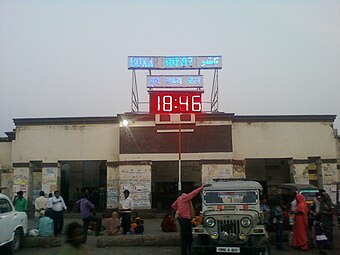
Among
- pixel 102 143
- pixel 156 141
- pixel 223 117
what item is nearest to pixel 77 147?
pixel 102 143

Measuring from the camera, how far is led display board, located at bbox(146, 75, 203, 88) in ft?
85.7

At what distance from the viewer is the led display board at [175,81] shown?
26.1m

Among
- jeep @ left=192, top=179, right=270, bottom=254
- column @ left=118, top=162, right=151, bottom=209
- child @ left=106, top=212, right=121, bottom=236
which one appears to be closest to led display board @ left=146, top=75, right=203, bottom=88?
column @ left=118, top=162, right=151, bottom=209

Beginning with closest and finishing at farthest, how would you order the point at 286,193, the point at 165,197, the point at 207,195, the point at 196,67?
1. the point at 207,195
2. the point at 286,193
3. the point at 196,67
4. the point at 165,197

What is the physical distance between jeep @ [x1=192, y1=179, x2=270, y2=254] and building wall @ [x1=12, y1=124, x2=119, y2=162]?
13381 millimetres

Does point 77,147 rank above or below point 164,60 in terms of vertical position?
below

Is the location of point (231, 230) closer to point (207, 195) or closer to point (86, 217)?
point (207, 195)

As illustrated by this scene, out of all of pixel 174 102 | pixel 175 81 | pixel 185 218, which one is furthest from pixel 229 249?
pixel 175 81

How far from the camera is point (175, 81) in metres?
26.3

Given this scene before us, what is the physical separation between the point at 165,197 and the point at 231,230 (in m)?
18.2

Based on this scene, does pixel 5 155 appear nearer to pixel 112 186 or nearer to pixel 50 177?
pixel 50 177

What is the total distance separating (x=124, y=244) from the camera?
12586 mm

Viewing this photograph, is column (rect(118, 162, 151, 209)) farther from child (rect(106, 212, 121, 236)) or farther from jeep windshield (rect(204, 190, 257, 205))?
jeep windshield (rect(204, 190, 257, 205))

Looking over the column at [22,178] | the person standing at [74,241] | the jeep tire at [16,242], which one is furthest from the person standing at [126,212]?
the column at [22,178]
